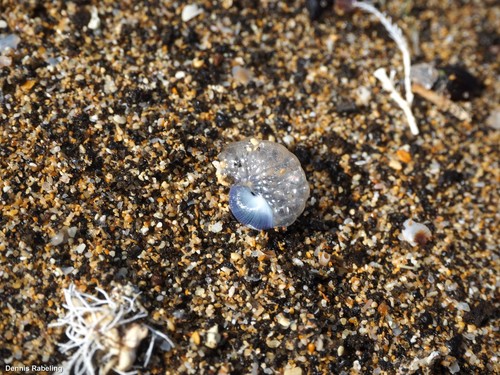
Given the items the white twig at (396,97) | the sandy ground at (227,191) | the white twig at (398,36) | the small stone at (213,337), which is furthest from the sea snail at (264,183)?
the white twig at (398,36)

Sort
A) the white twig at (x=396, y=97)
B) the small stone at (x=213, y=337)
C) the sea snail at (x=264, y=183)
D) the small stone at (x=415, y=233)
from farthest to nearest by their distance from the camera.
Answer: the white twig at (x=396, y=97) < the small stone at (x=415, y=233) < the sea snail at (x=264, y=183) < the small stone at (x=213, y=337)

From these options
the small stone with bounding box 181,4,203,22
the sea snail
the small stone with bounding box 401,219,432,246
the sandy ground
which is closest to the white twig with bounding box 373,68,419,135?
the sandy ground

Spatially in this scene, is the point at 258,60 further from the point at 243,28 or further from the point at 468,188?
the point at 468,188

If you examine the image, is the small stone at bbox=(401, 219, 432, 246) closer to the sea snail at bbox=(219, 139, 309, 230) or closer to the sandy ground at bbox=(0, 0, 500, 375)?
the sandy ground at bbox=(0, 0, 500, 375)

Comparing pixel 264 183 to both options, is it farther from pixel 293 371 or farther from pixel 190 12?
pixel 190 12

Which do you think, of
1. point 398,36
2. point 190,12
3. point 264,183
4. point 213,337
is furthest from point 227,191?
point 398,36

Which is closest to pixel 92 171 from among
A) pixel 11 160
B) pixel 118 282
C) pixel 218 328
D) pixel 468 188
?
pixel 11 160

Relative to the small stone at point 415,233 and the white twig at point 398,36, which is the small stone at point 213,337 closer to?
the small stone at point 415,233
